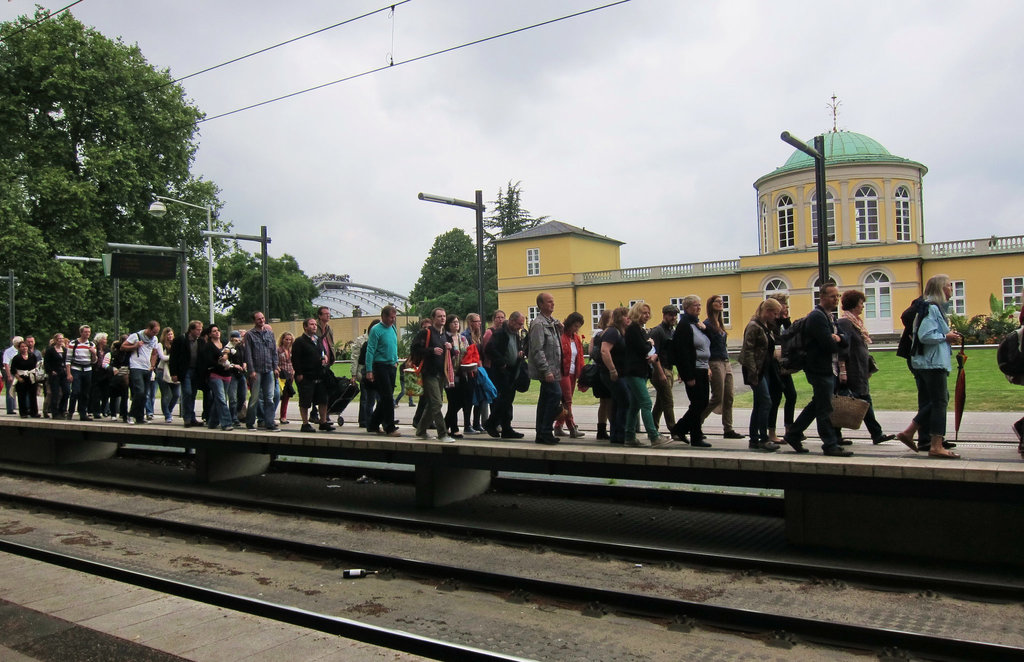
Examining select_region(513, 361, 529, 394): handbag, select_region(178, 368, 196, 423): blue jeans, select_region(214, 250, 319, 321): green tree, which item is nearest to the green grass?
select_region(513, 361, 529, 394): handbag

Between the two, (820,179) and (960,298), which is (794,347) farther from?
(960,298)

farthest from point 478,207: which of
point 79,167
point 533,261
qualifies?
point 533,261

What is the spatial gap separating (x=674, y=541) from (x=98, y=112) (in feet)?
119

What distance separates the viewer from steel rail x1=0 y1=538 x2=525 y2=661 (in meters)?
5.36

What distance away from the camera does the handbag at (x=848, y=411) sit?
7.96 m

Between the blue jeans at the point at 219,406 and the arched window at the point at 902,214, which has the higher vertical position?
the arched window at the point at 902,214

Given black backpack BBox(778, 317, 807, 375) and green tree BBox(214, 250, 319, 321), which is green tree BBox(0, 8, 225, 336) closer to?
black backpack BBox(778, 317, 807, 375)

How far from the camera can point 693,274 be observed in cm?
5481

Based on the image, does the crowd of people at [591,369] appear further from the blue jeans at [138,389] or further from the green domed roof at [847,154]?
the green domed roof at [847,154]

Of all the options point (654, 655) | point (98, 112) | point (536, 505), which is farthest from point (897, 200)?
point (654, 655)

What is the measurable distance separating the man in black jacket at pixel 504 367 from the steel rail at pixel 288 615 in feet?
14.6

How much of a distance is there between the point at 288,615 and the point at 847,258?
160 ft

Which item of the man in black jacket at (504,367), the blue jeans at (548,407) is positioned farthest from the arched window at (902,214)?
the blue jeans at (548,407)

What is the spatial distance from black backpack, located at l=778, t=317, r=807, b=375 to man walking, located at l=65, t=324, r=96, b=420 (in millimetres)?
12800
